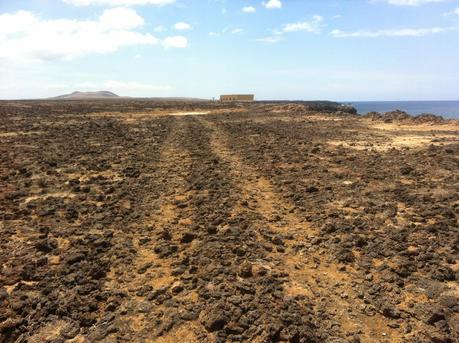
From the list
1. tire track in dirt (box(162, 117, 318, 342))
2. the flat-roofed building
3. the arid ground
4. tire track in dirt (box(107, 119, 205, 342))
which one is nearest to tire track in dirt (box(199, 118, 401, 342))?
the arid ground

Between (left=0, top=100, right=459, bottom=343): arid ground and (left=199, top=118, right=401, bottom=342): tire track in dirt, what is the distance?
0.03m

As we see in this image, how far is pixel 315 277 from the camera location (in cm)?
620

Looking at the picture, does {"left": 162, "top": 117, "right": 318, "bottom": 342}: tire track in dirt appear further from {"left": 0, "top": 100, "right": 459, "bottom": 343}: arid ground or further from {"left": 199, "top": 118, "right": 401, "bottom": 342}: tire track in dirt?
{"left": 199, "top": 118, "right": 401, "bottom": 342}: tire track in dirt

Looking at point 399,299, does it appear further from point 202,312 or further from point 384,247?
point 202,312

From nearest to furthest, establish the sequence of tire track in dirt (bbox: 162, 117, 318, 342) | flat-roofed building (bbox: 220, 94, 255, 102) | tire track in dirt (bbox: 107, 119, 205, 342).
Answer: tire track in dirt (bbox: 162, 117, 318, 342) < tire track in dirt (bbox: 107, 119, 205, 342) < flat-roofed building (bbox: 220, 94, 255, 102)

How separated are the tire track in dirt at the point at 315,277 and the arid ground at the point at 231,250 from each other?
0.08 feet

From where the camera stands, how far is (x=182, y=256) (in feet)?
23.0

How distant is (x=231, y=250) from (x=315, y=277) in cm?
160

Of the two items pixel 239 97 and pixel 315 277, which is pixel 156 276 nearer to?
pixel 315 277

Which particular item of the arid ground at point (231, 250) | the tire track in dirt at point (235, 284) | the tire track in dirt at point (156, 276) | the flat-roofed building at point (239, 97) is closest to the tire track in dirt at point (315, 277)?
the arid ground at point (231, 250)

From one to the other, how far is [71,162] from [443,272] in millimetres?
12495

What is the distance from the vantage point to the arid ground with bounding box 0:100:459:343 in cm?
505

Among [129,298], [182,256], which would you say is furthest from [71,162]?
[129,298]

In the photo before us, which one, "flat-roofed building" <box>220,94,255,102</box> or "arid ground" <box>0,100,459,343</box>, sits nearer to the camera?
"arid ground" <box>0,100,459,343</box>
